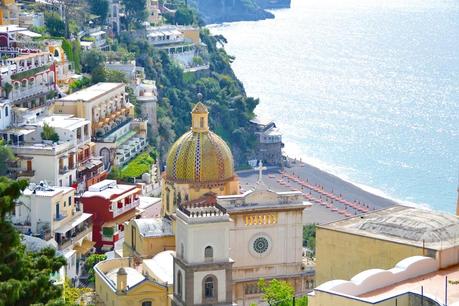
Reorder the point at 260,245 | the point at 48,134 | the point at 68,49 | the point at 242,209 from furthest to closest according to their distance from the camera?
the point at 68,49 < the point at 48,134 < the point at 260,245 < the point at 242,209

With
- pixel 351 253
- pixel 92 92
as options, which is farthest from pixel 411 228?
pixel 92 92

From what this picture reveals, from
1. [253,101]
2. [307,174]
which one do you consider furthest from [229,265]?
[253,101]

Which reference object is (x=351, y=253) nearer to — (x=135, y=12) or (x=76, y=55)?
(x=76, y=55)

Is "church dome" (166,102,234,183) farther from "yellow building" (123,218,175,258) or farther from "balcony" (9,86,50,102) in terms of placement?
"balcony" (9,86,50,102)

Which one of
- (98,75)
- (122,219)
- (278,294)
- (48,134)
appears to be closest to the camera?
(278,294)

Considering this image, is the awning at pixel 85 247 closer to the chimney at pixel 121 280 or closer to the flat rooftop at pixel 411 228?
the chimney at pixel 121 280

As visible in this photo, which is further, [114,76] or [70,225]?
[114,76]

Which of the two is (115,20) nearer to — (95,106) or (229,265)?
(95,106)
